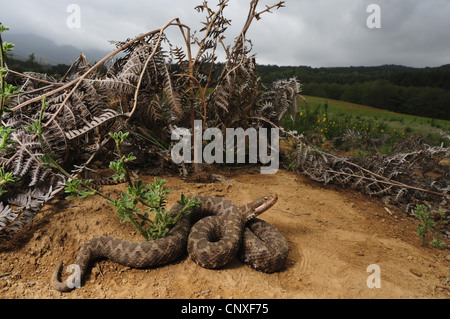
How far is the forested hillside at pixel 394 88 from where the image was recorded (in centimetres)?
1372

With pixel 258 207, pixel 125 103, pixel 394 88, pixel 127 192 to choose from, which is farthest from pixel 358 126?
pixel 127 192

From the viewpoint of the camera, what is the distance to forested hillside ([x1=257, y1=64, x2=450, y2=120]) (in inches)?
540

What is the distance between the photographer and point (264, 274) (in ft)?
9.83

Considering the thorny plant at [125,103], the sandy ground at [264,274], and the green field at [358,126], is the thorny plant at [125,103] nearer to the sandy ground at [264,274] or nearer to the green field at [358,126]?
the sandy ground at [264,274]

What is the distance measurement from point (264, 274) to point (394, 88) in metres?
15.6

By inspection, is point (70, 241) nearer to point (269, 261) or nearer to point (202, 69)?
point (269, 261)

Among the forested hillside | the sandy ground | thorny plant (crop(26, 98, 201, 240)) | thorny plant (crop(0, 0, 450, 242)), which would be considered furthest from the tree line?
thorny plant (crop(26, 98, 201, 240))

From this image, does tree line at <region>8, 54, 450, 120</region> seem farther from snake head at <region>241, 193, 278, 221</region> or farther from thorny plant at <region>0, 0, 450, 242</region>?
snake head at <region>241, 193, 278, 221</region>

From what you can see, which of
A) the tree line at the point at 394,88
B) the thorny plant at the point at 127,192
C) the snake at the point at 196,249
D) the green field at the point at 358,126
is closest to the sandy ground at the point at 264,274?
the snake at the point at 196,249

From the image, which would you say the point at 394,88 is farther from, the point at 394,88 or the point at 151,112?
the point at 151,112

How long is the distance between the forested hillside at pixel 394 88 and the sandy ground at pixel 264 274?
10.0 meters

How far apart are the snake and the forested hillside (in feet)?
35.5
